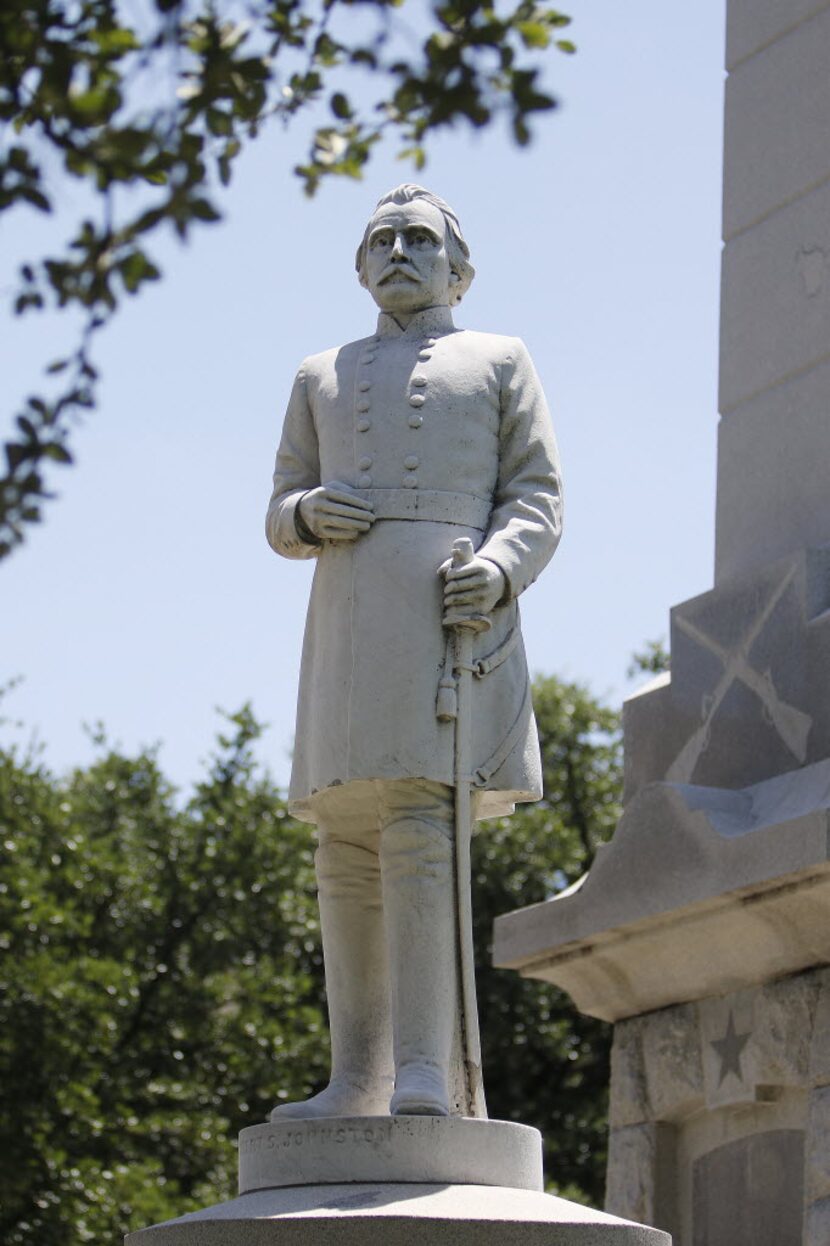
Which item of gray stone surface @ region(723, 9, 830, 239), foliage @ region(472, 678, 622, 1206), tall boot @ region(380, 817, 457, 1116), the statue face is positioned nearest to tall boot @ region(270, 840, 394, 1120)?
tall boot @ region(380, 817, 457, 1116)

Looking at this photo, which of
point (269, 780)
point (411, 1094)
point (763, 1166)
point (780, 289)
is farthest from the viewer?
point (269, 780)

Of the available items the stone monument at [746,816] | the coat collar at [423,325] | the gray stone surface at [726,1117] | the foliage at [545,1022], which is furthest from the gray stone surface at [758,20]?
the foliage at [545,1022]

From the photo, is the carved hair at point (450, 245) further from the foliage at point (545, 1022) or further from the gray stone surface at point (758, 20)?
the foliage at point (545, 1022)

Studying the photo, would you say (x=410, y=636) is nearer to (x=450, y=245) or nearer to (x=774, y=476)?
(x=450, y=245)

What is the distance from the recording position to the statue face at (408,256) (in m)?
7.91

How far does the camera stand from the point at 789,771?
890cm

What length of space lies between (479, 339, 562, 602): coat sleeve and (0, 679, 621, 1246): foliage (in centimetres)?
1271

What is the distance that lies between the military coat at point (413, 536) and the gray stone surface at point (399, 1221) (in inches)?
48.8

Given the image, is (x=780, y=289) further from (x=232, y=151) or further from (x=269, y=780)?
(x=269, y=780)

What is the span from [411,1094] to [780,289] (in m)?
4.25

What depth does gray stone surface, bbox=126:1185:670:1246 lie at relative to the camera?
653cm

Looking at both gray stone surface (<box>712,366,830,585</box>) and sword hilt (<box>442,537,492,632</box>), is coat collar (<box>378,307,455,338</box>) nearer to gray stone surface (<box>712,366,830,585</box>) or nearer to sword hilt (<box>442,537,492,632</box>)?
sword hilt (<box>442,537,492,632</box>)

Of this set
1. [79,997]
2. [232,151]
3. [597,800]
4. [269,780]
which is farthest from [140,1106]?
[232,151]

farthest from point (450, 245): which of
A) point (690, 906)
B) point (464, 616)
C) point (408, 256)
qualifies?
point (690, 906)
